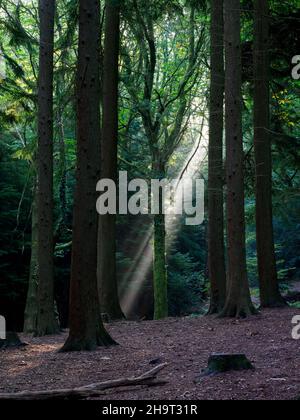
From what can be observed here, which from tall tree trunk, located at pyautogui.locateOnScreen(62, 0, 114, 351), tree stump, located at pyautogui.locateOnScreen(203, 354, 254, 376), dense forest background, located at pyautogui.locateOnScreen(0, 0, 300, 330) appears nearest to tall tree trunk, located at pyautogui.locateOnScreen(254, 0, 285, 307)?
dense forest background, located at pyautogui.locateOnScreen(0, 0, 300, 330)

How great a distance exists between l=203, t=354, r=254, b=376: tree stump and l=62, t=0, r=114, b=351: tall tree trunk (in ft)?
11.1

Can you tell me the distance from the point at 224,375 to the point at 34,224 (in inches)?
517

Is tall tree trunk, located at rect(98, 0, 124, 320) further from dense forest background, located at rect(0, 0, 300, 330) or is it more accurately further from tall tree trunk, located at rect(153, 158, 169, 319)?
tall tree trunk, located at rect(153, 158, 169, 319)

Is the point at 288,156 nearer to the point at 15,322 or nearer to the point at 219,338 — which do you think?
the point at 219,338

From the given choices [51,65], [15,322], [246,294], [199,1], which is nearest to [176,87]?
[199,1]

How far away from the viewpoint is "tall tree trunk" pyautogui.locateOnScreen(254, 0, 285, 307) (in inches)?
564

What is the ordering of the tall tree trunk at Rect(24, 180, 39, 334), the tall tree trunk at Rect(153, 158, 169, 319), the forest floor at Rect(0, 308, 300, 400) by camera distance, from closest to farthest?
the forest floor at Rect(0, 308, 300, 400) → the tall tree trunk at Rect(24, 180, 39, 334) → the tall tree trunk at Rect(153, 158, 169, 319)

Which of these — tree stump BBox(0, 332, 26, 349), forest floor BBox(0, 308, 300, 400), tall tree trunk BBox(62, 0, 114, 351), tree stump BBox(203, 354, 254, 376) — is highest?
tall tree trunk BBox(62, 0, 114, 351)

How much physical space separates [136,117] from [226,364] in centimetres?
1635

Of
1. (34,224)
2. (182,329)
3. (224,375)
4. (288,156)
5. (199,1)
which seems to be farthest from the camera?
(34,224)

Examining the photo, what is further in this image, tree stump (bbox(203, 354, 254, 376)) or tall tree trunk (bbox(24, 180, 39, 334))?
tall tree trunk (bbox(24, 180, 39, 334))
